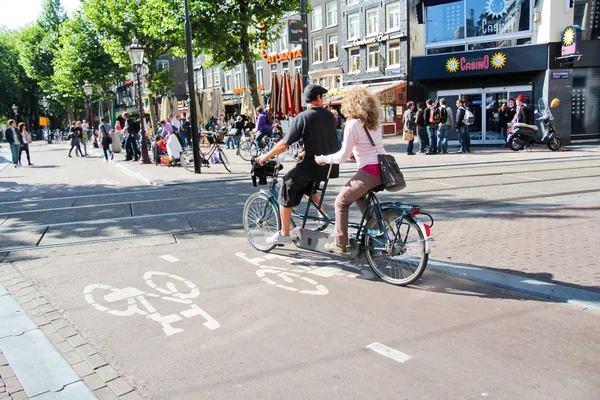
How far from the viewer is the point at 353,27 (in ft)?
106

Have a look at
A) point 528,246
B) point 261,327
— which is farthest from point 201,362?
point 528,246

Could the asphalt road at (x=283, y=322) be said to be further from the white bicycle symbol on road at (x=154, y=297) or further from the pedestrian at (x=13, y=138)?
the pedestrian at (x=13, y=138)

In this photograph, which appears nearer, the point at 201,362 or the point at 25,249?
the point at 201,362

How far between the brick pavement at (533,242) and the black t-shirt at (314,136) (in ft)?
5.33

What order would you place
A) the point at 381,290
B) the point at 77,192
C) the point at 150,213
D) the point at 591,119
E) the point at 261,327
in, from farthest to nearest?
the point at 591,119 → the point at 77,192 → the point at 150,213 → the point at 381,290 → the point at 261,327

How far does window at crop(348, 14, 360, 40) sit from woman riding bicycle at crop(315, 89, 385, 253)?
95.1ft

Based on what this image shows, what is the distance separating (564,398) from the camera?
9.14 feet

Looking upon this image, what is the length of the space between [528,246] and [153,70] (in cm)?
3973

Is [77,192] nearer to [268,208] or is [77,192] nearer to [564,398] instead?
[268,208]

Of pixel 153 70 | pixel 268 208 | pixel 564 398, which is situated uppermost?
pixel 153 70

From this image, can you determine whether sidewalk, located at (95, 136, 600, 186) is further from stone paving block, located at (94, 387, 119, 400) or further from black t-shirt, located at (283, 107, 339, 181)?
stone paving block, located at (94, 387, 119, 400)

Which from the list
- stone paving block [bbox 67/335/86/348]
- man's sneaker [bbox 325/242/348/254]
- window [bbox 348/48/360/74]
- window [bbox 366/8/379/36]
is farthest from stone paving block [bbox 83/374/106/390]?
window [bbox 348/48/360/74]

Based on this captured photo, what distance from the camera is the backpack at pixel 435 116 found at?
1698 cm

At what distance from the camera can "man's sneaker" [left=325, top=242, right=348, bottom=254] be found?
491 cm
